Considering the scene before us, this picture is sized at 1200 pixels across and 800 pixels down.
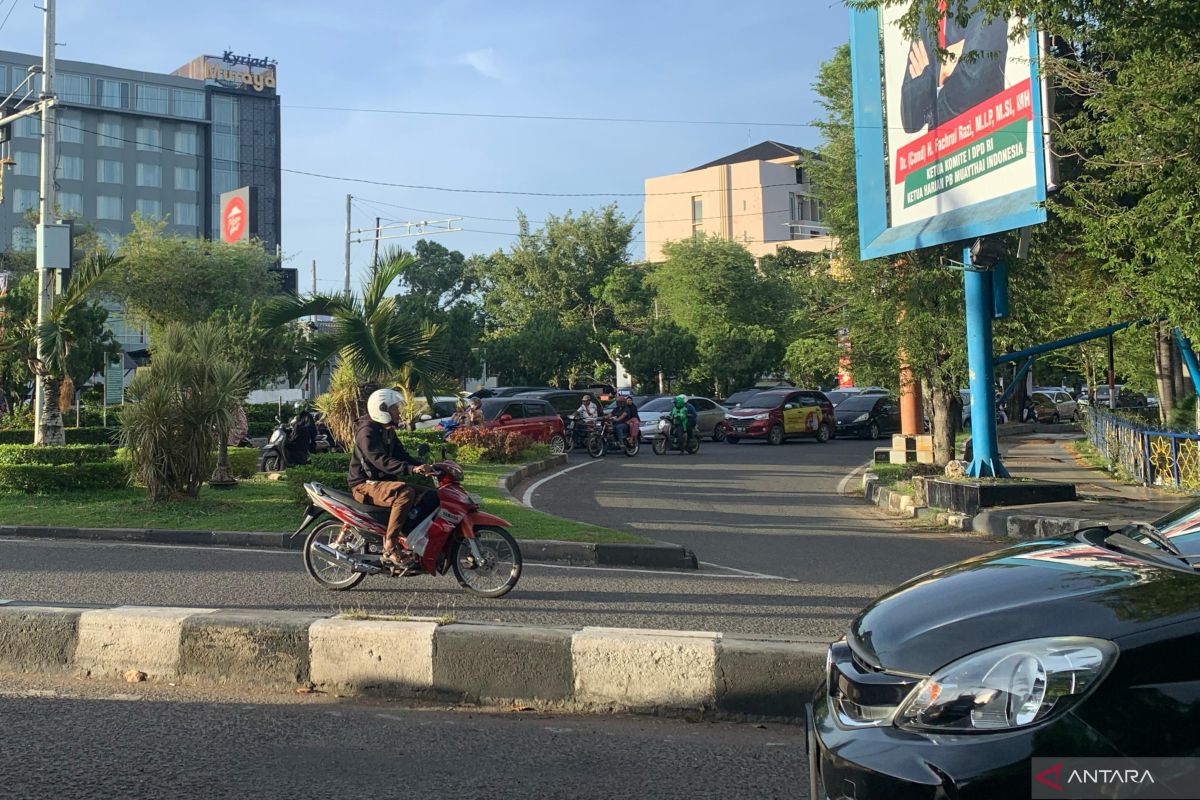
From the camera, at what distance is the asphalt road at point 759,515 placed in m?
10.8

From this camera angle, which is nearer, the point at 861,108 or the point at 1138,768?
the point at 1138,768

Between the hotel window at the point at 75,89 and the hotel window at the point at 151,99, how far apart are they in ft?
11.7

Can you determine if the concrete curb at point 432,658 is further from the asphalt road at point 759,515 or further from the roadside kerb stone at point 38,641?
the asphalt road at point 759,515

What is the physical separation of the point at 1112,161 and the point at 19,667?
10679 millimetres

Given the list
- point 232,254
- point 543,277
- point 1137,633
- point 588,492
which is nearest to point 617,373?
point 543,277

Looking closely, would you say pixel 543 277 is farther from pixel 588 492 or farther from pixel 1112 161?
pixel 1112 161

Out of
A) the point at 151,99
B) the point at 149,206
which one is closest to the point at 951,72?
the point at 149,206

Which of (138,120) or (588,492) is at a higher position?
(138,120)

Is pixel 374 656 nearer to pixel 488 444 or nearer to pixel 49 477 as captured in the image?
pixel 49 477

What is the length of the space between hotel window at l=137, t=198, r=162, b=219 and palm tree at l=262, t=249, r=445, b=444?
258ft

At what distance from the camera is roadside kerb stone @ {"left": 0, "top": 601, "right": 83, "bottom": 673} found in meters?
6.07

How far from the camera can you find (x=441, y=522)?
8438mm

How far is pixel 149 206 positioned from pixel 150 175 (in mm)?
2593

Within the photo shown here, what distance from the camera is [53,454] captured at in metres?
16.4
